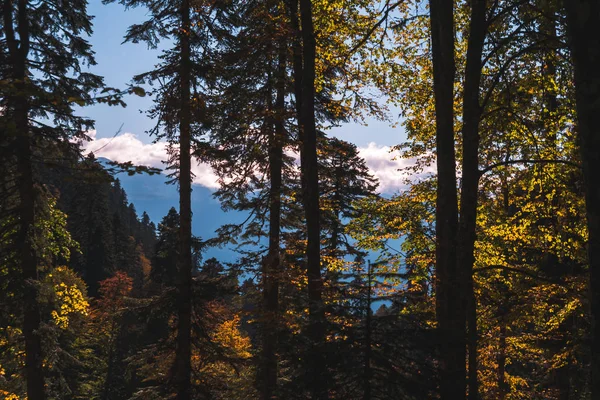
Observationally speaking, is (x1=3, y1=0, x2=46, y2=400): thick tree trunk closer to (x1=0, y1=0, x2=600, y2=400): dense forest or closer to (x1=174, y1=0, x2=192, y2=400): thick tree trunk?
(x1=0, y1=0, x2=600, y2=400): dense forest

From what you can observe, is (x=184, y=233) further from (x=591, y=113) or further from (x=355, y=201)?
(x=591, y=113)

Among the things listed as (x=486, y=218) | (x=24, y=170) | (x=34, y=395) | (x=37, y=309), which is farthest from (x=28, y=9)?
(x=486, y=218)

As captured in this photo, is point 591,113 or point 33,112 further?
point 33,112

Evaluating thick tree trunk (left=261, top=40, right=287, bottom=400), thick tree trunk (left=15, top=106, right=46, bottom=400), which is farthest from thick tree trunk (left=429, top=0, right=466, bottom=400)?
thick tree trunk (left=15, top=106, right=46, bottom=400)

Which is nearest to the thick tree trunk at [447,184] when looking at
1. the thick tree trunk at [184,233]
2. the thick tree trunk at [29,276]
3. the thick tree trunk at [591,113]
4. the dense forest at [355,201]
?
the dense forest at [355,201]

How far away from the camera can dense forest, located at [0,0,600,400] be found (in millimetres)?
4641

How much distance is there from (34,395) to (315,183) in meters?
9.35

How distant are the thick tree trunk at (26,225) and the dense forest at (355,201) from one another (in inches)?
2.3

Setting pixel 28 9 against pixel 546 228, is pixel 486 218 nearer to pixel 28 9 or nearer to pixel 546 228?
pixel 546 228

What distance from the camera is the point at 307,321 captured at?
15.4 ft

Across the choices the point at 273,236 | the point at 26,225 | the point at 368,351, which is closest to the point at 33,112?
the point at 26,225

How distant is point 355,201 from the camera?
38.8 ft

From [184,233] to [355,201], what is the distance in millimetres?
5463

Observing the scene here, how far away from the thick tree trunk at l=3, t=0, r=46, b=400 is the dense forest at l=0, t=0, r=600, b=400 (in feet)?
0.19
